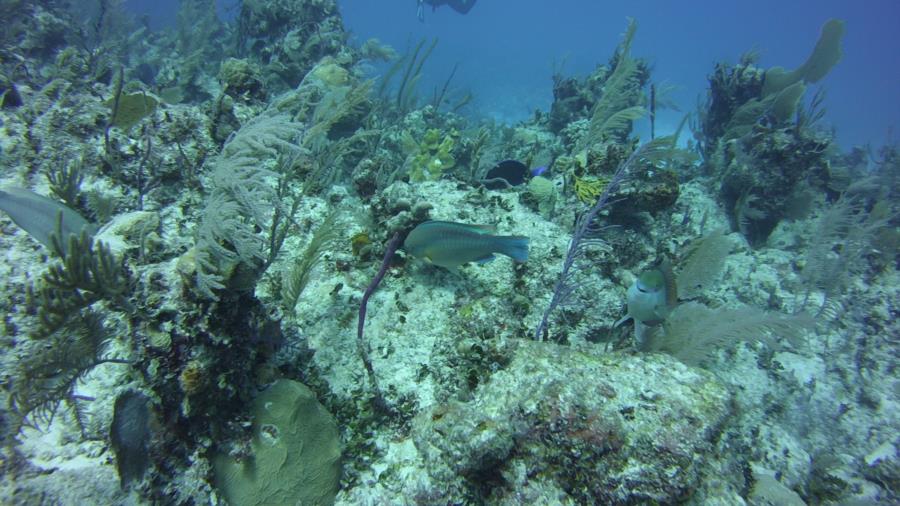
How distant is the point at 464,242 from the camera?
9.43ft

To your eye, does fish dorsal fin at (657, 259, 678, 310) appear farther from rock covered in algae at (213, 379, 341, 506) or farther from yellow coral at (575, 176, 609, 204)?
rock covered in algae at (213, 379, 341, 506)

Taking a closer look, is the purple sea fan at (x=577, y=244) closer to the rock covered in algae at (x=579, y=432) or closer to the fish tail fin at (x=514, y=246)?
the fish tail fin at (x=514, y=246)

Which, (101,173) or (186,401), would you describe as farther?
(101,173)

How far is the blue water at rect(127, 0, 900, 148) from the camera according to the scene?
34906mm

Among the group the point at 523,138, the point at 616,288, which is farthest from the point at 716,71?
the point at 616,288

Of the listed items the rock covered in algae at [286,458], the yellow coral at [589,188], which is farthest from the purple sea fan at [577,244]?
the rock covered in algae at [286,458]

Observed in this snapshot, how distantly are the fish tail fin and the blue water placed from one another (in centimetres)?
2137

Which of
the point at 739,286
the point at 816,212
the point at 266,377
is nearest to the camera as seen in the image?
the point at 266,377

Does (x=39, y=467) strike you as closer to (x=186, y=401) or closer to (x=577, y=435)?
(x=186, y=401)

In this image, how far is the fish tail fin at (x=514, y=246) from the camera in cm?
284

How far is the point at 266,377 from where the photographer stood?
228 centimetres

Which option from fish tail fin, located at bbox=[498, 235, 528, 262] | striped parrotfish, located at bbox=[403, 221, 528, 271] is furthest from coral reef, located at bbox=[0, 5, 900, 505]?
fish tail fin, located at bbox=[498, 235, 528, 262]

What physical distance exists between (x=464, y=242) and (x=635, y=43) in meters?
90.8

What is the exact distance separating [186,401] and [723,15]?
139 meters
